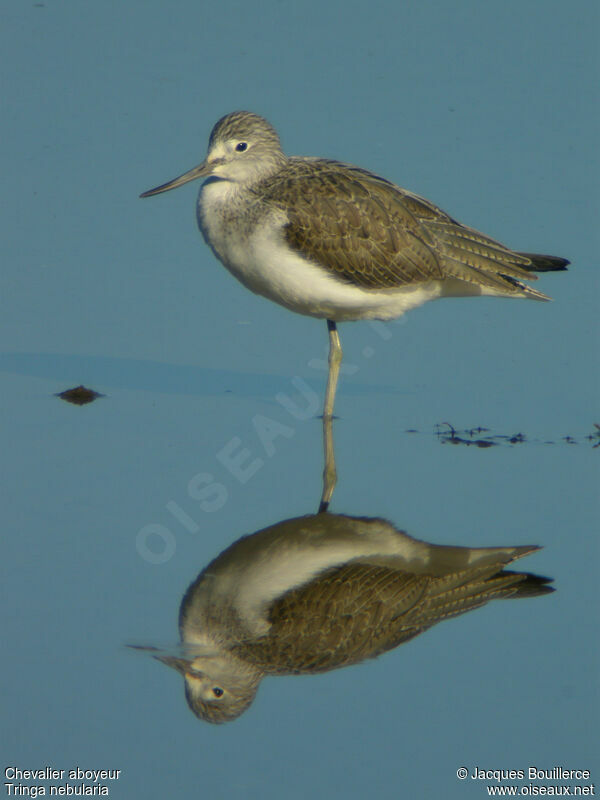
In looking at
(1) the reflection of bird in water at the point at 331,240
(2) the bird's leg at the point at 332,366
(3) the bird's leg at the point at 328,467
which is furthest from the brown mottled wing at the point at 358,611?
(1) the reflection of bird in water at the point at 331,240

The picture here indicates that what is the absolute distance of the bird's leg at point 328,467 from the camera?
8945 millimetres

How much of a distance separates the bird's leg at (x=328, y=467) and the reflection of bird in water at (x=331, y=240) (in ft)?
1.02

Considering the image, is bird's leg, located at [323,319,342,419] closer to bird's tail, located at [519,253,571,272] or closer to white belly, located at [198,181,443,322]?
white belly, located at [198,181,443,322]

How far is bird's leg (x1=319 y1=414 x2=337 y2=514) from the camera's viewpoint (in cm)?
895

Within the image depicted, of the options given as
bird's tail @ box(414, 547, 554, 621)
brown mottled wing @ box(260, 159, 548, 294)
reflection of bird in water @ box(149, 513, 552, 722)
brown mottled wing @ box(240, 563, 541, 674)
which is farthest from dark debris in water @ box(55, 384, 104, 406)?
bird's tail @ box(414, 547, 554, 621)

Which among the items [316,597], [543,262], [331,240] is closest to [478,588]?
[316,597]

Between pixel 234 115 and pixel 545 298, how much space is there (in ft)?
10.0

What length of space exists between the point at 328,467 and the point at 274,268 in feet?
5.46

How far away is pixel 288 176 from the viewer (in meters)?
10.8

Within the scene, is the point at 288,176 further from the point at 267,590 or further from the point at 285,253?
the point at 267,590

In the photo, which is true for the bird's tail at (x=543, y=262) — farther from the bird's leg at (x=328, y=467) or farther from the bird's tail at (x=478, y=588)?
→ the bird's tail at (x=478, y=588)

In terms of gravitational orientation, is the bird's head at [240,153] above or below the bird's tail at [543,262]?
above

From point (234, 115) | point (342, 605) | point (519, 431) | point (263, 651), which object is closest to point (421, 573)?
point (342, 605)

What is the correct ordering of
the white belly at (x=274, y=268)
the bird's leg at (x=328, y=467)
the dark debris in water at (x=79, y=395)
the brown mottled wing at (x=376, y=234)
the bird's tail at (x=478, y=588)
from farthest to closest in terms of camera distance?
the dark debris in water at (x=79, y=395) < the brown mottled wing at (x=376, y=234) < the white belly at (x=274, y=268) < the bird's leg at (x=328, y=467) < the bird's tail at (x=478, y=588)
